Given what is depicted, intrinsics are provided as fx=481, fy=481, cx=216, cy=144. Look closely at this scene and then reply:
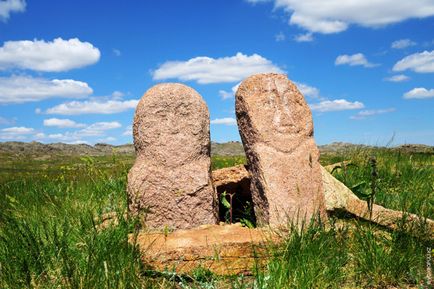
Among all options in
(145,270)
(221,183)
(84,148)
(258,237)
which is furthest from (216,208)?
(84,148)

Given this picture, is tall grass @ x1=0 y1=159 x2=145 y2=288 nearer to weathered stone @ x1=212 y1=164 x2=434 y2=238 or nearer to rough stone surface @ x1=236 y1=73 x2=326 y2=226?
rough stone surface @ x1=236 y1=73 x2=326 y2=226

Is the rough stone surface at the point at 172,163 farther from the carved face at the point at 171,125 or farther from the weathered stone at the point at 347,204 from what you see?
the weathered stone at the point at 347,204

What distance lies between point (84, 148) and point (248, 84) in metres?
71.2

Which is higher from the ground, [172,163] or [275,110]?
[275,110]

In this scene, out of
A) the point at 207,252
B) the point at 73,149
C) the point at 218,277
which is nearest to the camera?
the point at 218,277

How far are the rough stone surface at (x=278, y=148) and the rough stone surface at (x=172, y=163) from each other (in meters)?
0.62

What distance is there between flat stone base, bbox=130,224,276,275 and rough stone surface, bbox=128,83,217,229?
93 cm

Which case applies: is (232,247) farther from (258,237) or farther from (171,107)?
(171,107)

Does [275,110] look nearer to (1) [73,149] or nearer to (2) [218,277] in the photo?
(2) [218,277]

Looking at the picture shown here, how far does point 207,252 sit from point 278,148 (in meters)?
1.80

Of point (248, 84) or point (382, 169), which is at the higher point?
point (248, 84)

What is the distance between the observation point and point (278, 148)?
20.8ft

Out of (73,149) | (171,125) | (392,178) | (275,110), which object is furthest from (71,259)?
(73,149)

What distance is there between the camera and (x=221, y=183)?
7.47 metres
